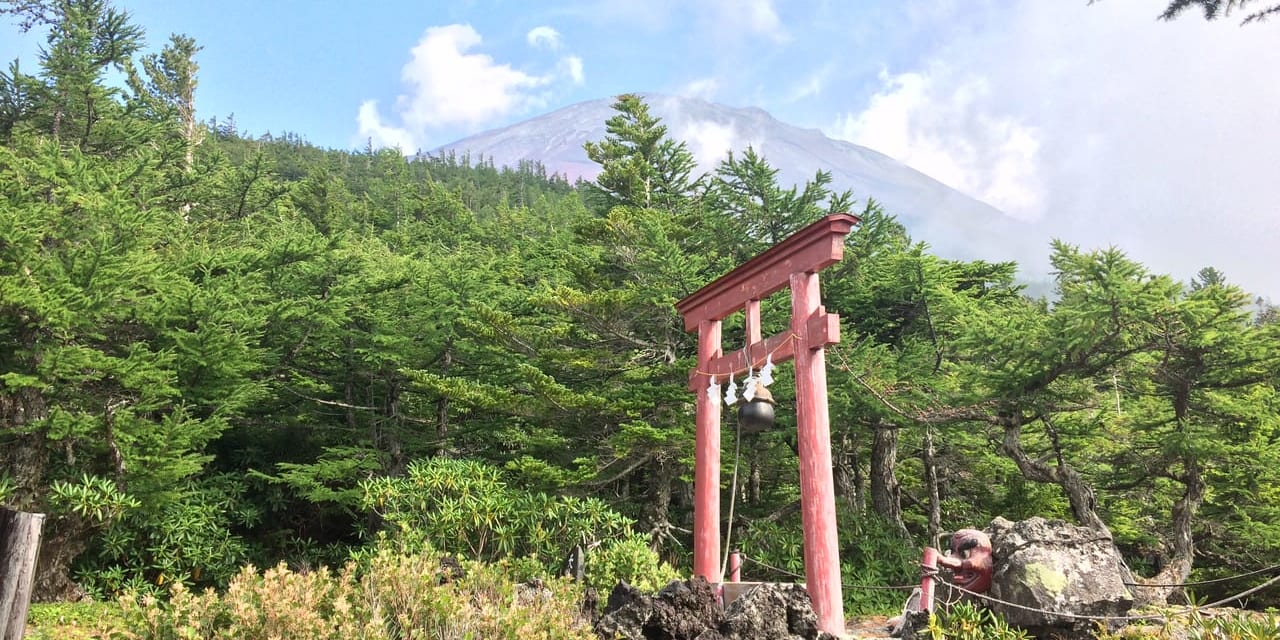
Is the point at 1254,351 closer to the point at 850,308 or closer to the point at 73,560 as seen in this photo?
the point at 850,308

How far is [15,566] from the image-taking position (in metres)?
3.31

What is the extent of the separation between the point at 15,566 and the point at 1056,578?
6.70 m

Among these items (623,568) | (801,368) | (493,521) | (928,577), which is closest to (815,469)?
(801,368)

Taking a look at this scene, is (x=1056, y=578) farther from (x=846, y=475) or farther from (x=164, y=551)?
(x=164, y=551)

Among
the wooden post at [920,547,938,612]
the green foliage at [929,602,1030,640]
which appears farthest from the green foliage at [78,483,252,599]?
the green foliage at [929,602,1030,640]

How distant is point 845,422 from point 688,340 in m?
2.95

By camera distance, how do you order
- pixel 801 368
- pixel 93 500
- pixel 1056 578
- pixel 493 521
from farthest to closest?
pixel 493 521 < pixel 93 500 < pixel 801 368 < pixel 1056 578

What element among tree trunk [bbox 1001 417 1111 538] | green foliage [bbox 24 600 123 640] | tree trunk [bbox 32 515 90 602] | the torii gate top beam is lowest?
green foliage [bbox 24 600 123 640]

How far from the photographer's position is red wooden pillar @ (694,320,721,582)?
751cm

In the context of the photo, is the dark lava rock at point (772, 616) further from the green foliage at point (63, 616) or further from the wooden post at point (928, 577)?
the green foliage at point (63, 616)

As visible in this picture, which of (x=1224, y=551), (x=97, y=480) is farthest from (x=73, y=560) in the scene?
(x=1224, y=551)

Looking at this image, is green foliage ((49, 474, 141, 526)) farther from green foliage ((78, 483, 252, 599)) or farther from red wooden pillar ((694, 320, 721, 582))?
red wooden pillar ((694, 320, 721, 582))

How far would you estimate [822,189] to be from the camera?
13.9 metres

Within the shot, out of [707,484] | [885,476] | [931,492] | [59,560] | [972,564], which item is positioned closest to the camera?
[972,564]
